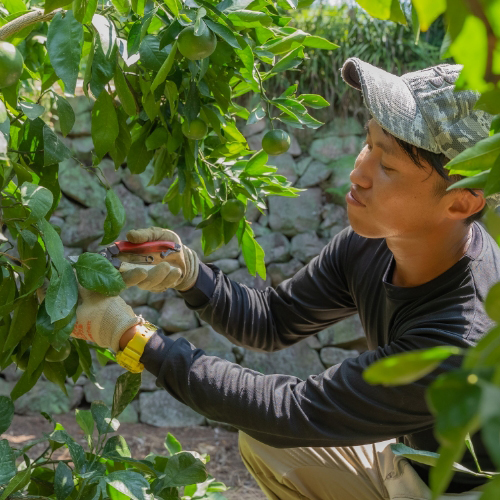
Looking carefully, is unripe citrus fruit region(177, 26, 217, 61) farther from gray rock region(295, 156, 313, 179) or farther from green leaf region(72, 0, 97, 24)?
gray rock region(295, 156, 313, 179)

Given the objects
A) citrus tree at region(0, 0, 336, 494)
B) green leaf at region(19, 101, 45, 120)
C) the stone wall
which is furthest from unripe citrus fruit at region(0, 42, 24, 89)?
the stone wall

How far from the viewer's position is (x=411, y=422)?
1062mm

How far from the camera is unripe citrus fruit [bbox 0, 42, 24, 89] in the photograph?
0.66 metres

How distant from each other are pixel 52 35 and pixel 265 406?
0.67 m

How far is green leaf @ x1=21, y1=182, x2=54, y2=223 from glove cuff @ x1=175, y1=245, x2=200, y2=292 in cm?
57

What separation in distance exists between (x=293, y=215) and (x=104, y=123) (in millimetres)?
2526

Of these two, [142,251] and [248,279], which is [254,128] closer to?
[248,279]

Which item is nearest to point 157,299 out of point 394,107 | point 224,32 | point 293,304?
point 293,304

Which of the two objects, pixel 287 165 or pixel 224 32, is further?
pixel 287 165

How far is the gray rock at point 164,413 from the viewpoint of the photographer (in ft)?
10.2

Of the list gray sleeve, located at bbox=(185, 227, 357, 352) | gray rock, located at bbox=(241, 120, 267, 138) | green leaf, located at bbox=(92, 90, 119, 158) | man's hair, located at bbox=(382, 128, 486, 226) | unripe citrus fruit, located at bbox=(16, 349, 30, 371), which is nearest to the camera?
green leaf, located at bbox=(92, 90, 119, 158)

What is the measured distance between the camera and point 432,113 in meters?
1.12

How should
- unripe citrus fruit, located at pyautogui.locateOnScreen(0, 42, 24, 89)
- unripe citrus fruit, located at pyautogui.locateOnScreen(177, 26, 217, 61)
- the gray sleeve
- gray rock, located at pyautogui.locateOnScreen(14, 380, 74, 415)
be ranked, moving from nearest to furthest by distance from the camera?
unripe citrus fruit, located at pyautogui.locateOnScreen(0, 42, 24, 89)
unripe citrus fruit, located at pyautogui.locateOnScreen(177, 26, 217, 61)
the gray sleeve
gray rock, located at pyautogui.locateOnScreen(14, 380, 74, 415)

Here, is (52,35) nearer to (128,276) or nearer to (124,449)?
(128,276)
